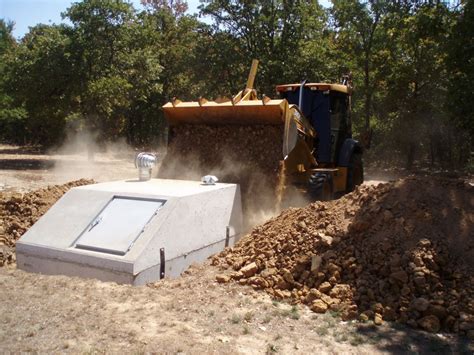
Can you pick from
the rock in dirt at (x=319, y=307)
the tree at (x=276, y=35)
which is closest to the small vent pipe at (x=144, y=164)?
the rock in dirt at (x=319, y=307)

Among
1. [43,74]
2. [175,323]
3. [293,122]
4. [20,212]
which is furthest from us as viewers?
[43,74]

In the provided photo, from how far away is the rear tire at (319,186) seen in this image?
822 cm

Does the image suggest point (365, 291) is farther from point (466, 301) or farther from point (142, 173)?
point (142, 173)

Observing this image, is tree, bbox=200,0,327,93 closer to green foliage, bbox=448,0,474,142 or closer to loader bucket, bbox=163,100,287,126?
green foliage, bbox=448,0,474,142

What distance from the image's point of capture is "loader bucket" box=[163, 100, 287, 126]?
25.6ft

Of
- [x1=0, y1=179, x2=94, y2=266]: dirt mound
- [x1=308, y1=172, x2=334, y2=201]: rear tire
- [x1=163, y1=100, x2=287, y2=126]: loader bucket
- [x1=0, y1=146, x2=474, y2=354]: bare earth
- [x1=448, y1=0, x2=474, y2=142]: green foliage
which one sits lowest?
[x1=0, y1=146, x2=474, y2=354]: bare earth

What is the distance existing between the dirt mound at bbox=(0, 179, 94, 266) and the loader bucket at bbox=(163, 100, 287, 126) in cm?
229

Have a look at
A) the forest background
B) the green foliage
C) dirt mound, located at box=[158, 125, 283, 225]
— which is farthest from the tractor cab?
the forest background

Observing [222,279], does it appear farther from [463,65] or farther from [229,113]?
[463,65]

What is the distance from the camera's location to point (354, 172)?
9.92 m

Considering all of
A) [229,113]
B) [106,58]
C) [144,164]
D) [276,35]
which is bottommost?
[144,164]

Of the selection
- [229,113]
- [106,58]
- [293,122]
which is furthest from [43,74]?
[293,122]

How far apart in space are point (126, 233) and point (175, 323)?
1.56 m

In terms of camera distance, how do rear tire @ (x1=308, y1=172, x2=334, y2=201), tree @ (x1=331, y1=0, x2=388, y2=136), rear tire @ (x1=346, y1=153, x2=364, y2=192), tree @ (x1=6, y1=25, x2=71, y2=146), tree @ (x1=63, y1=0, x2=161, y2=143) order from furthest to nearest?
tree @ (x1=331, y1=0, x2=388, y2=136)
tree @ (x1=63, y1=0, x2=161, y2=143)
tree @ (x1=6, y1=25, x2=71, y2=146)
rear tire @ (x1=346, y1=153, x2=364, y2=192)
rear tire @ (x1=308, y1=172, x2=334, y2=201)
